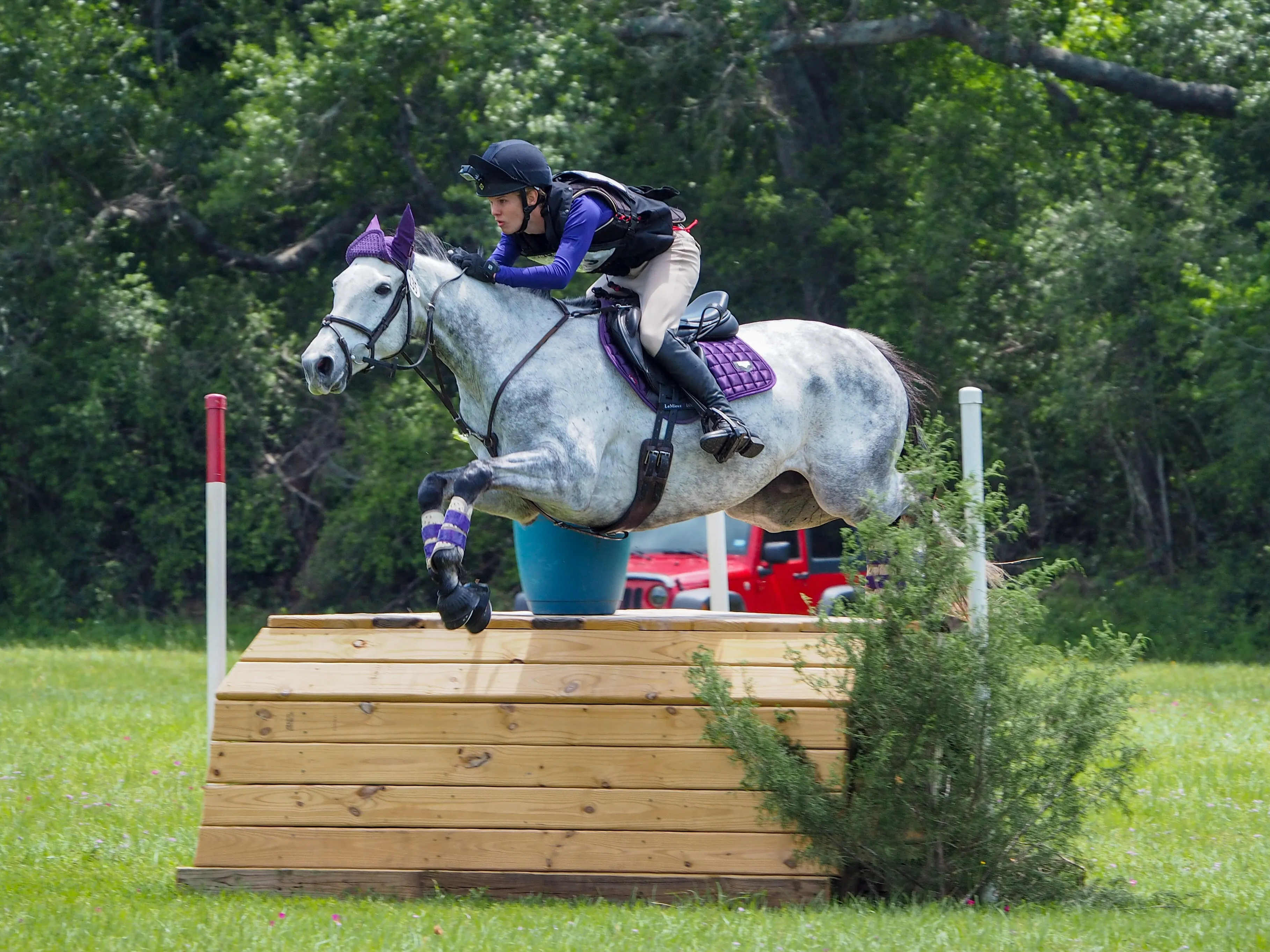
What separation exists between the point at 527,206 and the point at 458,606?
145 cm

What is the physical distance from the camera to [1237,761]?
7.09 metres

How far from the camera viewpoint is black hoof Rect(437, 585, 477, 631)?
4422 mm

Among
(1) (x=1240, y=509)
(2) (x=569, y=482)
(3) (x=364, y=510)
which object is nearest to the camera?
(2) (x=569, y=482)

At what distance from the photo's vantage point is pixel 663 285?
5160 millimetres

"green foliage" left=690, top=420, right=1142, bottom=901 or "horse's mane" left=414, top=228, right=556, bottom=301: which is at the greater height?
"horse's mane" left=414, top=228, right=556, bottom=301

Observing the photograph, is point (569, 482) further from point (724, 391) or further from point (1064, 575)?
point (1064, 575)

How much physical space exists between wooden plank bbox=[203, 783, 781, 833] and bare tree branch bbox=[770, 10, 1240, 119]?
1167 cm

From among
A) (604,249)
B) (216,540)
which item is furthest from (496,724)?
(216,540)

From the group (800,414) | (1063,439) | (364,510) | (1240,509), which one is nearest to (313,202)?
(364,510)

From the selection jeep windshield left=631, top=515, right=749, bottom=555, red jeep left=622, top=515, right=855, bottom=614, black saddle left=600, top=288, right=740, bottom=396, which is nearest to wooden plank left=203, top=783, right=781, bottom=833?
black saddle left=600, top=288, right=740, bottom=396

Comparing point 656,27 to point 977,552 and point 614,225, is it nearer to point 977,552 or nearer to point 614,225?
point 614,225

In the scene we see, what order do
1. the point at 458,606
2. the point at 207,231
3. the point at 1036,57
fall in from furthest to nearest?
the point at 207,231, the point at 1036,57, the point at 458,606

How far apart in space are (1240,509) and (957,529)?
11.8 metres

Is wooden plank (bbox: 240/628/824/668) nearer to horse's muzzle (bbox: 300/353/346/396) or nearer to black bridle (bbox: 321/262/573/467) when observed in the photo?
black bridle (bbox: 321/262/573/467)
